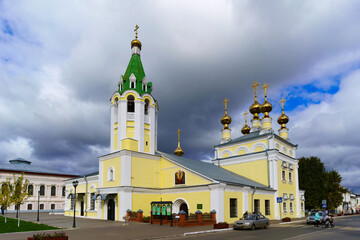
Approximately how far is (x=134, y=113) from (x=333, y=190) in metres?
38.3

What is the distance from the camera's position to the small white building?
160 feet

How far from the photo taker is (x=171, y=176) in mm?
29656

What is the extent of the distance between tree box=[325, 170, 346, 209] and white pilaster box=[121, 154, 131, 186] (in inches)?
1398

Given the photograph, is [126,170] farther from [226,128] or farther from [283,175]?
[226,128]

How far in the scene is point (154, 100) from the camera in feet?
106

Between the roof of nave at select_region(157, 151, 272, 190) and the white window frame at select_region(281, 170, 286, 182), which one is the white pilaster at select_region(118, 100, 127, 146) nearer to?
the roof of nave at select_region(157, 151, 272, 190)

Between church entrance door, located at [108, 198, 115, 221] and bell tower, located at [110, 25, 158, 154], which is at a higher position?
bell tower, located at [110, 25, 158, 154]

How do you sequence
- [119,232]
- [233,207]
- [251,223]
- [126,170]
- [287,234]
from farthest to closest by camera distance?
[126,170] → [233,207] → [251,223] → [119,232] → [287,234]

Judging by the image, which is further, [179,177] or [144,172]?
[144,172]

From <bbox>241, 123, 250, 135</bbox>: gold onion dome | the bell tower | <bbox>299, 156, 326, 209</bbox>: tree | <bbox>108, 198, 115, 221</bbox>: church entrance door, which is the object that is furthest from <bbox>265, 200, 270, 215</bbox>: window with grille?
<bbox>299, 156, 326, 209</bbox>: tree

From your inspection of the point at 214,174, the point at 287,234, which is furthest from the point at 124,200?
the point at 287,234

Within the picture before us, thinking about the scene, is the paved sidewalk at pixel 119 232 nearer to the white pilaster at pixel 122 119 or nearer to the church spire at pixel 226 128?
the white pilaster at pixel 122 119

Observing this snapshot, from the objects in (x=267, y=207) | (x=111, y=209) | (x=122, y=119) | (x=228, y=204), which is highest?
(x=122, y=119)

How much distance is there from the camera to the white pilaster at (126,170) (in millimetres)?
27391
